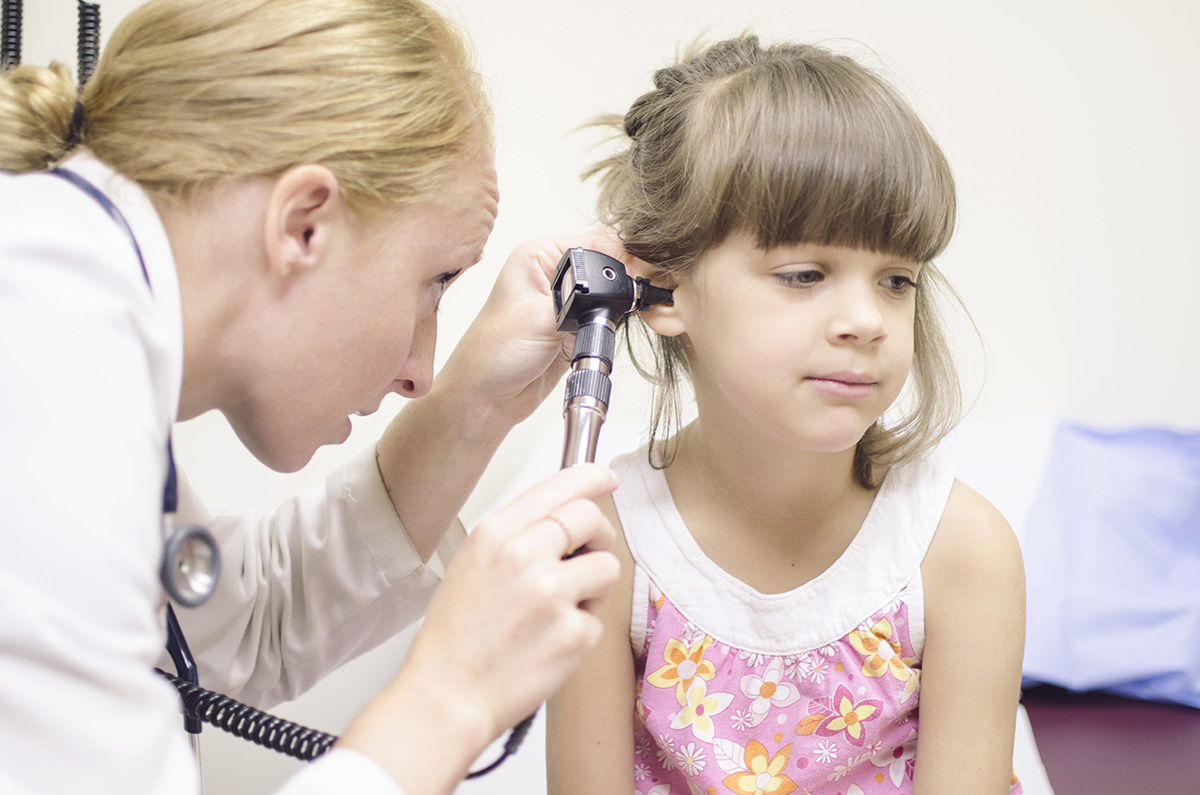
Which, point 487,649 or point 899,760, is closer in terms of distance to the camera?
point 487,649

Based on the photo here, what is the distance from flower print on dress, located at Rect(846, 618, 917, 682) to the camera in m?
1.02

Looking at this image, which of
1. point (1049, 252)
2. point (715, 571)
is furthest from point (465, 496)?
point (1049, 252)

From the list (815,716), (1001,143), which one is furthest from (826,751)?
(1001,143)

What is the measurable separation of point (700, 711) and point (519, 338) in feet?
1.43

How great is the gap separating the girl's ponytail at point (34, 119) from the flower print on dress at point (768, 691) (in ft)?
2.67

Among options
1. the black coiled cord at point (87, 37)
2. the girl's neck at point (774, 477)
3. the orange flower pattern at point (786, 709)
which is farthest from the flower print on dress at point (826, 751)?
the black coiled cord at point (87, 37)

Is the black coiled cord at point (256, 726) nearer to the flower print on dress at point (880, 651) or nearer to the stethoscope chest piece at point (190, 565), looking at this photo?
the stethoscope chest piece at point (190, 565)

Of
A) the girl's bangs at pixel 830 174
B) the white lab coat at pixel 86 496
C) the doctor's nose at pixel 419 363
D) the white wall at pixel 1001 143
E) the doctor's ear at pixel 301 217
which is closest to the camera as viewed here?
the white lab coat at pixel 86 496

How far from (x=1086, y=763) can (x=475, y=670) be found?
3.22 ft

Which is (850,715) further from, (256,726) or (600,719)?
(256,726)

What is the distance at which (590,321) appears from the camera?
93 centimetres

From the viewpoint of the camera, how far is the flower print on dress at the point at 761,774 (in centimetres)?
102

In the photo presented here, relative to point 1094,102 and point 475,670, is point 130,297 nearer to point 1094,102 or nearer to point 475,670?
point 475,670

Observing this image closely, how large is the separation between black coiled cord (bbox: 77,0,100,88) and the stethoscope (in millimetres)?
440
